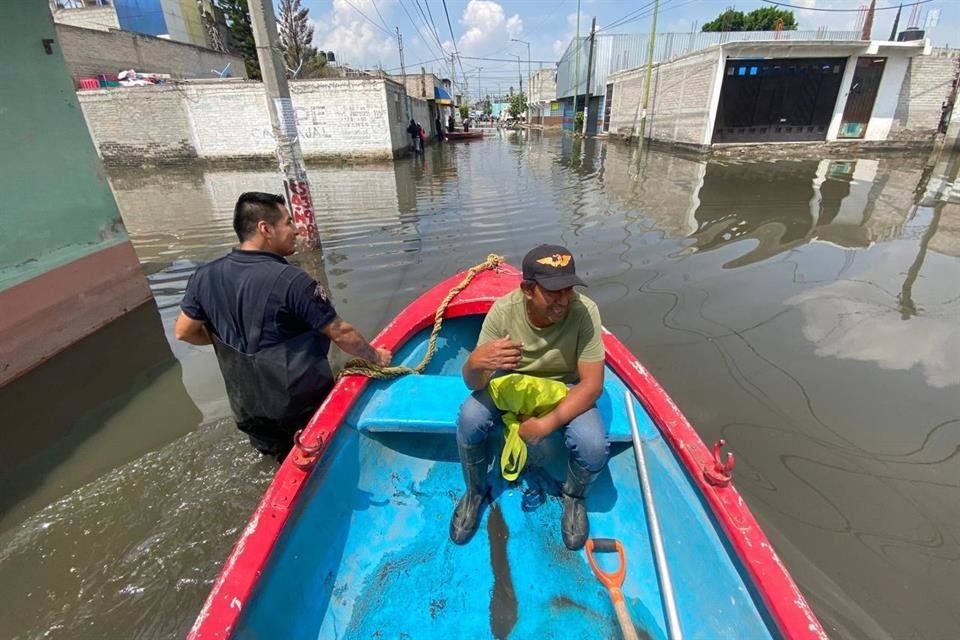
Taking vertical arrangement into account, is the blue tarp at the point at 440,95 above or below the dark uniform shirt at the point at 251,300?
above

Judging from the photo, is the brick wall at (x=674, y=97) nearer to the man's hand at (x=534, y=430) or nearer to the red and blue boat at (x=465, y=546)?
the red and blue boat at (x=465, y=546)

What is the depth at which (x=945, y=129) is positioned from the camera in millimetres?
19812

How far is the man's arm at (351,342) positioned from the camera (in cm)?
237

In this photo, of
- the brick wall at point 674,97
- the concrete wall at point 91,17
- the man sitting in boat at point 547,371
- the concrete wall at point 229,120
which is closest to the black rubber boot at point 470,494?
the man sitting in boat at point 547,371

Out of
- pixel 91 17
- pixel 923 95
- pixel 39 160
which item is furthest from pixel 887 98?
pixel 91 17

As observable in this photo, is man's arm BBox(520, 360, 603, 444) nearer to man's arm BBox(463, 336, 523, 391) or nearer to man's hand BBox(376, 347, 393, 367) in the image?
man's arm BBox(463, 336, 523, 391)

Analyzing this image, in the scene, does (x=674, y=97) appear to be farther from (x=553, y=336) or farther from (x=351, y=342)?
(x=351, y=342)

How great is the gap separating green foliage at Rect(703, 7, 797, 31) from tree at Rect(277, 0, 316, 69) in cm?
3806

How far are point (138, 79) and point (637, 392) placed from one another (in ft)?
95.1

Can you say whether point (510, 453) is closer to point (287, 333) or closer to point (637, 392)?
point (637, 392)

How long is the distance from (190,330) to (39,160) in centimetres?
421

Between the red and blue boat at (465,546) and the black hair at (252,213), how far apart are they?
3.21ft

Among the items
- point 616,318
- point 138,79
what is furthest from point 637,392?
point 138,79

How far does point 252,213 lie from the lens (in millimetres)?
2258
